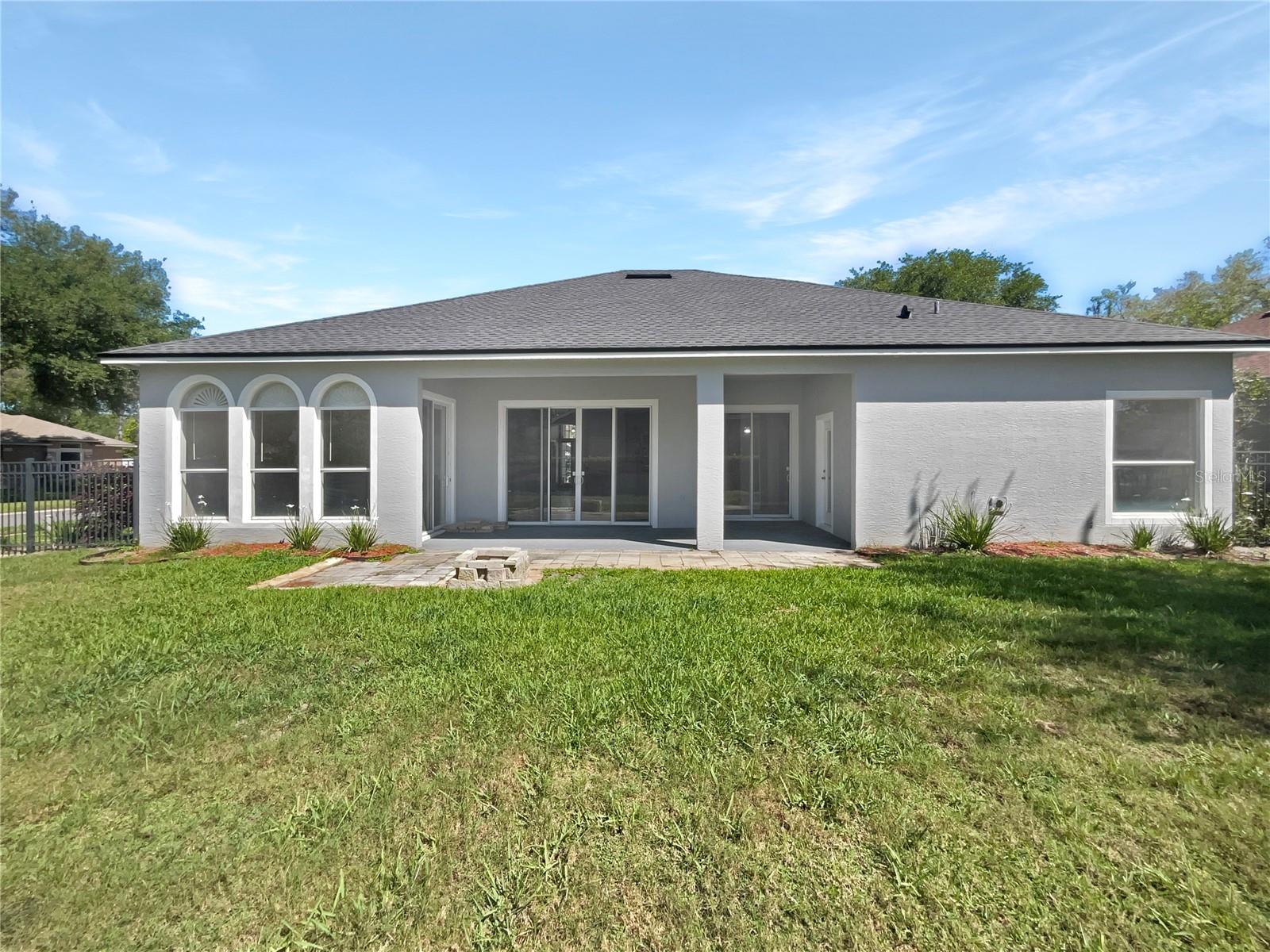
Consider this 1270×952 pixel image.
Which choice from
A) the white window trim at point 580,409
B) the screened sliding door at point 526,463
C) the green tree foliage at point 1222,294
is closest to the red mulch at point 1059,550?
the white window trim at point 580,409

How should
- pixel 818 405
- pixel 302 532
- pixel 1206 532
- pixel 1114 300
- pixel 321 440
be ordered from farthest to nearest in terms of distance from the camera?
pixel 1114 300 < pixel 818 405 < pixel 321 440 < pixel 302 532 < pixel 1206 532

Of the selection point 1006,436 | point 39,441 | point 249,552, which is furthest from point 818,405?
point 39,441

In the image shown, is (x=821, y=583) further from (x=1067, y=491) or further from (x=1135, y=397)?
(x=1135, y=397)

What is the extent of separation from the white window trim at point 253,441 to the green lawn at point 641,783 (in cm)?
535

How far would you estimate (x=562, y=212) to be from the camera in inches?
589

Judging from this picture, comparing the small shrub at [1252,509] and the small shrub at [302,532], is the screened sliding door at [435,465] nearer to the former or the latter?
the small shrub at [302,532]

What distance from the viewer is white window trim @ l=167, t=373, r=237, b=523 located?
1098 centimetres

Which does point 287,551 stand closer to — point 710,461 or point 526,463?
point 526,463

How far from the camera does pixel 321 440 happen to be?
36.0 ft

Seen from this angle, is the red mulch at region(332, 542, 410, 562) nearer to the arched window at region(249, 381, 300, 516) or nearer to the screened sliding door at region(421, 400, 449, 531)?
the screened sliding door at region(421, 400, 449, 531)

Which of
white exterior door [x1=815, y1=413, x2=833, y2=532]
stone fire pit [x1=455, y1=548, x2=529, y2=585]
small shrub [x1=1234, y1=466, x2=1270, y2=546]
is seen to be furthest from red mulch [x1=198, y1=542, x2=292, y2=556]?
small shrub [x1=1234, y1=466, x2=1270, y2=546]

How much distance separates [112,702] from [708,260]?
18.9 meters

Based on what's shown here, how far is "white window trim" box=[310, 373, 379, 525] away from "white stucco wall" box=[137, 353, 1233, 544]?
53 millimetres

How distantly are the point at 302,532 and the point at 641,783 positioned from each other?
9.58m
